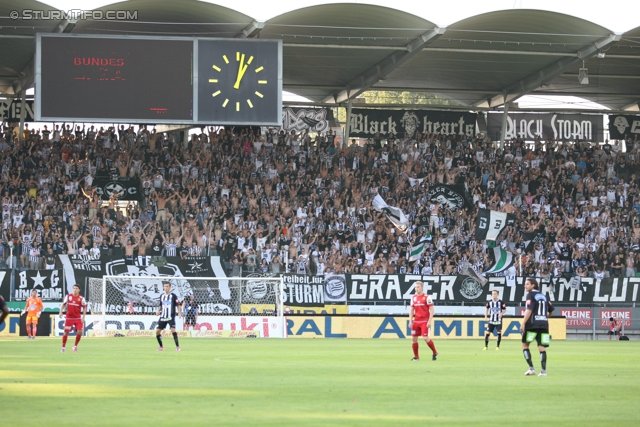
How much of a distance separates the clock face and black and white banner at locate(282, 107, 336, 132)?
13.6 metres

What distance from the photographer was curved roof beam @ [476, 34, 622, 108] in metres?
41.6

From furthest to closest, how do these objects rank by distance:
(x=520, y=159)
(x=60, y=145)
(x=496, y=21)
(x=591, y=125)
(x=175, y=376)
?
1. (x=591, y=125)
2. (x=520, y=159)
3. (x=60, y=145)
4. (x=496, y=21)
5. (x=175, y=376)

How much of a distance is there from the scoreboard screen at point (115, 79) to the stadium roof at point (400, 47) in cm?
182

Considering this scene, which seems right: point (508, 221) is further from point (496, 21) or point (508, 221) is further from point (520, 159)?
point (496, 21)

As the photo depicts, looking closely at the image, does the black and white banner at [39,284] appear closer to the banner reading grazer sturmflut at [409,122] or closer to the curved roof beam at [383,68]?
the curved roof beam at [383,68]

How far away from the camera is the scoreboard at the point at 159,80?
3459 cm

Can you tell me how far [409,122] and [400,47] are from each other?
33.2ft

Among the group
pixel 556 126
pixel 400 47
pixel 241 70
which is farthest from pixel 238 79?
pixel 556 126

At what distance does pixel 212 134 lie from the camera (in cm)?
4484

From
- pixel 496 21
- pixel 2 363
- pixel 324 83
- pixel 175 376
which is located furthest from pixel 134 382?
pixel 324 83

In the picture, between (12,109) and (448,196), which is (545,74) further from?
(12,109)

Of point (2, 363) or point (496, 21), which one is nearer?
point (2, 363)

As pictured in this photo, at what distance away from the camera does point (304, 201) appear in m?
42.3

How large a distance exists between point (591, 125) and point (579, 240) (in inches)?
493
